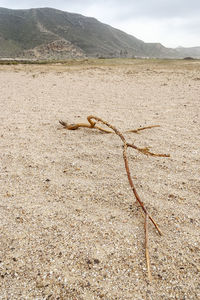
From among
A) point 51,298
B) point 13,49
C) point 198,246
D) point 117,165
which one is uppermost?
point 13,49

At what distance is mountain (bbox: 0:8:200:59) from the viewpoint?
302 feet

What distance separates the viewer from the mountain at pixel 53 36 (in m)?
92.0

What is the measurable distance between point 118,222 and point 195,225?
2.24 feet

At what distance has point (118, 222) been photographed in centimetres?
183

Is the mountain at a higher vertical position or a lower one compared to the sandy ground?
higher

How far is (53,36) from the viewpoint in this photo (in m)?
105

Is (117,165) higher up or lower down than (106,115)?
lower down

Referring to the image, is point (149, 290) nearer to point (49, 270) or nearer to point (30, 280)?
point (49, 270)

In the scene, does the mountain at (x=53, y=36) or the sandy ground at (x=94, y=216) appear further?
the mountain at (x=53, y=36)

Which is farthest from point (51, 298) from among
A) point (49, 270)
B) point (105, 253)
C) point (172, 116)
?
point (172, 116)

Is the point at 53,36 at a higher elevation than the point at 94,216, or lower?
higher

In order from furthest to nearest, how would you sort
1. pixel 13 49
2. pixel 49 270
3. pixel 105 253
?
pixel 13 49, pixel 105 253, pixel 49 270

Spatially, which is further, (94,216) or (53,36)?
(53,36)

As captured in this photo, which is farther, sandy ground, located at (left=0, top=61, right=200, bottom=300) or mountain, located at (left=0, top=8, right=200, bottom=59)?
mountain, located at (left=0, top=8, right=200, bottom=59)
